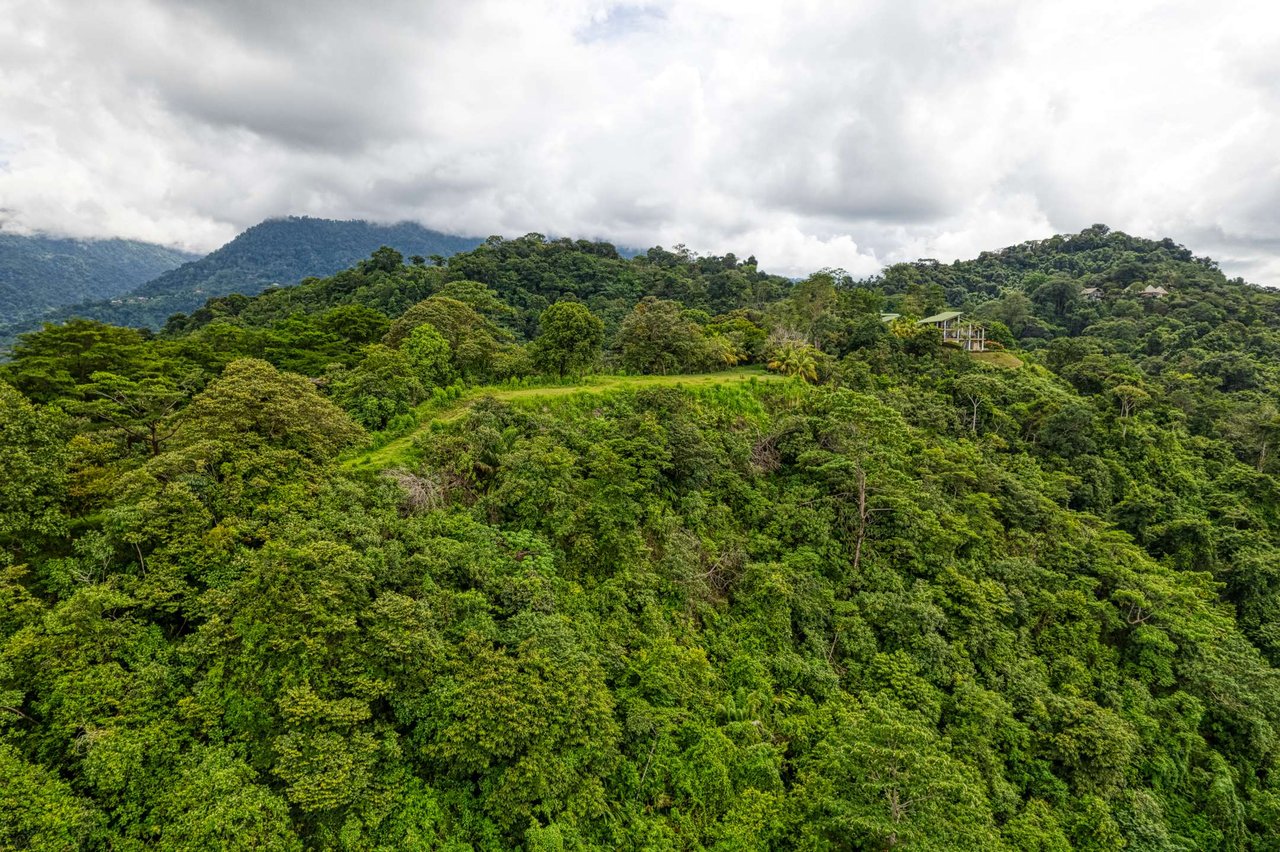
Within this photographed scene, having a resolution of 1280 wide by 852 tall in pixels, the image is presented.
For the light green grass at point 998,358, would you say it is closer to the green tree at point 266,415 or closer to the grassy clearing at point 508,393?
the grassy clearing at point 508,393

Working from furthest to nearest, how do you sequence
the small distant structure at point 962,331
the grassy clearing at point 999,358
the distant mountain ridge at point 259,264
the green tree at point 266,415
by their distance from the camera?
the distant mountain ridge at point 259,264 < the small distant structure at point 962,331 < the grassy clearing at point 999,358 < the green tree at point 266,415

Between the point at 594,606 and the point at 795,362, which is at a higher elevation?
the point at 795,362

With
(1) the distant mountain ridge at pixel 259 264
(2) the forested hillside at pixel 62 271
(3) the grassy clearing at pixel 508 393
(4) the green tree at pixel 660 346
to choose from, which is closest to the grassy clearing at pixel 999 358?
(3) the grassy clearing at pixel 508 393

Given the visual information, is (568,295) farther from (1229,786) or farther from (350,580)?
(1229,786)

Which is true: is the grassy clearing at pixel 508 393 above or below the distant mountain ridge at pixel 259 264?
below

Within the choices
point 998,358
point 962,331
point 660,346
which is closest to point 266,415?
point 660,346

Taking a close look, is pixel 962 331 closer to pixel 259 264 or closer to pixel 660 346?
pixel 660 346
